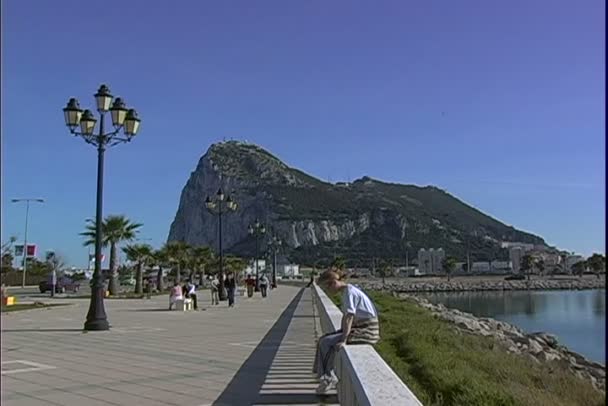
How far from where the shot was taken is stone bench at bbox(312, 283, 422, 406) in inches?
170

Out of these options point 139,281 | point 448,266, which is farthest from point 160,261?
point 448,266

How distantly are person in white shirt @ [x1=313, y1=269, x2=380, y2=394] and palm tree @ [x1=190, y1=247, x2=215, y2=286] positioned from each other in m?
56.3

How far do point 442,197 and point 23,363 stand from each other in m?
192

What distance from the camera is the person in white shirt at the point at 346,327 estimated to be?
707 centimetres

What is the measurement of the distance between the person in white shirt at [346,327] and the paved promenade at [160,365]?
0.29 meters

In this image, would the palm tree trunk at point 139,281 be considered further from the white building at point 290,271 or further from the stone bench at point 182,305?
the white building at point 290,271

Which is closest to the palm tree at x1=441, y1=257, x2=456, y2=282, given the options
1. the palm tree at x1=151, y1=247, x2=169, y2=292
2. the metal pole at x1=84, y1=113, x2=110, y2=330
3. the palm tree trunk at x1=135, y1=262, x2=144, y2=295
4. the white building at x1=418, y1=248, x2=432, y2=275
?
the white building at x1=418, y1=248, x2=432, y2=275

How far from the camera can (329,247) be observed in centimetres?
15200

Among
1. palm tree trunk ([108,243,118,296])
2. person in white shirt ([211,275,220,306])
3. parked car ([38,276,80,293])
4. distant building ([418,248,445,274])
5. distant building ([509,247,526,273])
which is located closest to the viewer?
person in white shirt ([211,275,220,306])

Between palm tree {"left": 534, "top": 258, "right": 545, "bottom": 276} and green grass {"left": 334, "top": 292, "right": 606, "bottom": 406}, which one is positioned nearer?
green grass {"left": 334, "top": 292, "right": 606, "bottom": 406}

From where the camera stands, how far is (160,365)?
10.3 m

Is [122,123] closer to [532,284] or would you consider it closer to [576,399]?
[576,399]

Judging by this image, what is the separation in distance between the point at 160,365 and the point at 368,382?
6143 millimetres

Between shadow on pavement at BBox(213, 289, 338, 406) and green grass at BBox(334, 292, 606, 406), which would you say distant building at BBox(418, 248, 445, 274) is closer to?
green grass at BBox(334, 292, 606, 406)
